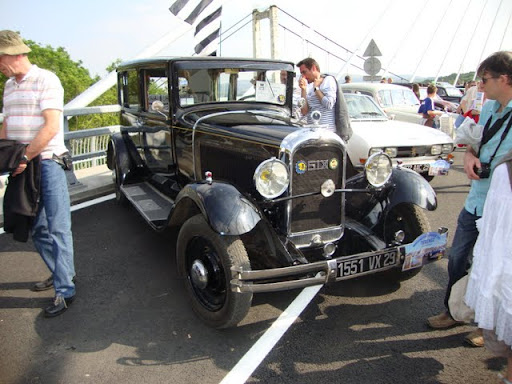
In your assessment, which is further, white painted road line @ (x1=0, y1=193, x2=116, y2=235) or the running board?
white painted road line @ (x1=0, y1=193, x2=116, y2=235)

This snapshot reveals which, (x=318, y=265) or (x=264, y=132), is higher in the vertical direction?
(x=264, y=132)

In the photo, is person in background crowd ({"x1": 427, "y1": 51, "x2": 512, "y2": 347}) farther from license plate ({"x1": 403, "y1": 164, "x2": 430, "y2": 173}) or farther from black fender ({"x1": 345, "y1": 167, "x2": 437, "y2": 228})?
license plate ({"x1": 403, "y1": 164, "x2": 430, "y2": 173})

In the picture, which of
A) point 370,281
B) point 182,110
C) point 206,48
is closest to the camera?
point 370,281

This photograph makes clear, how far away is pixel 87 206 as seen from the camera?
540 centimetres

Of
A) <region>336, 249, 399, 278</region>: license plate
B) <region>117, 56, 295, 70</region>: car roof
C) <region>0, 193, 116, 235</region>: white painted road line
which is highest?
<region>117, 56, 295, 70</region>: car roof

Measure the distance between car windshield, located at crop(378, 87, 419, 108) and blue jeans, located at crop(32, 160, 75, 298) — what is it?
7751 mm

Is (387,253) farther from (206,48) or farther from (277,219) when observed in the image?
(206,48)

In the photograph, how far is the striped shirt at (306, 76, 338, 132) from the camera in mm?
4879

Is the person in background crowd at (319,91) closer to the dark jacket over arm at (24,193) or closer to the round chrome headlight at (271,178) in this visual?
the round chrome headlight at (271,178)

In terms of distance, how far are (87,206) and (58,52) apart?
9.19 m

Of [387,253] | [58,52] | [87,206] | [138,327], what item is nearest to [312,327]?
[387,253]

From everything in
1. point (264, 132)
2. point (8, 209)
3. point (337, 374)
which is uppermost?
point (264, 132)

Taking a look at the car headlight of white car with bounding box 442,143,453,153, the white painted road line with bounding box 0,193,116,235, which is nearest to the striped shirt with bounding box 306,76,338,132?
the car headlight of white car with bounding box 442,143,453,153

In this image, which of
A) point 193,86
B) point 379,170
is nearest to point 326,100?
point 193,86
